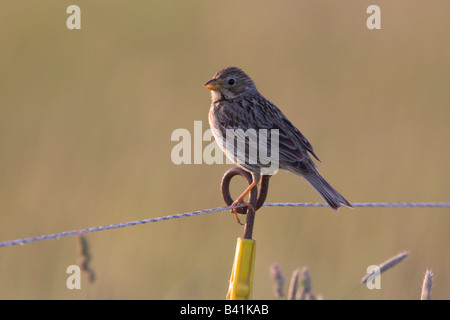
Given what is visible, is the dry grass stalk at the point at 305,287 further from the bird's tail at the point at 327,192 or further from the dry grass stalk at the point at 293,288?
the bird's tail at the point at 327,192

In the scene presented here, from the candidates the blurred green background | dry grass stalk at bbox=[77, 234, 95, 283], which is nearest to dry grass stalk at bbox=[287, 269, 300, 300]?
dry grass stalk at bbox=[77, 234, 95, 283]

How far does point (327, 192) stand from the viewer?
5531 millimetres

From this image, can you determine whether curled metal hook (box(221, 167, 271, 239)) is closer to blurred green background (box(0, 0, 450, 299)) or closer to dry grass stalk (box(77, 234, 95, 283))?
dry grass stalk (box(77, 234, 95, 283))

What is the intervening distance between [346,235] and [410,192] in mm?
1085

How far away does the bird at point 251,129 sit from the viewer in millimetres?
5668

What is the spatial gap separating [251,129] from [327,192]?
2.50 ft

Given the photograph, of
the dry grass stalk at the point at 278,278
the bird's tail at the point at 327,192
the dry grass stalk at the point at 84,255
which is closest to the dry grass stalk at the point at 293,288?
the dry grass stalk at the point at 278,278

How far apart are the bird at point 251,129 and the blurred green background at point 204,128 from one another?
3.94 ft

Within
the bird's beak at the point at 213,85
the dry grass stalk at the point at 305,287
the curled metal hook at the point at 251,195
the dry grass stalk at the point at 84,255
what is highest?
the bird's beak at the point at 213,85

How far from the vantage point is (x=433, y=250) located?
7.84m

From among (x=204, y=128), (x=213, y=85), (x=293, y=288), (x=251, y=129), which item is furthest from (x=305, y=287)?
(x=204, y=128)

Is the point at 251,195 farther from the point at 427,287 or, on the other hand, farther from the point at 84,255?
the point at 84,255

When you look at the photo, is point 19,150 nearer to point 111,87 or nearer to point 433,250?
point 111,87
